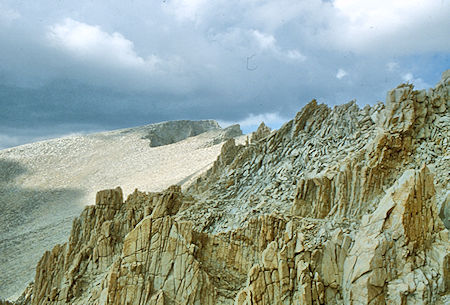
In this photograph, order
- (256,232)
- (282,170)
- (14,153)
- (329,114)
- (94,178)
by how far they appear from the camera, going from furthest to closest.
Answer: (14,153) → (94,178) → (329,114) → (282,170) → (256,232)

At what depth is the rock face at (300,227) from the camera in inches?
548

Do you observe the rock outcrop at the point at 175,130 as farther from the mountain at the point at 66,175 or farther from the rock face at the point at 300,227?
the rock face at the point at 300,227

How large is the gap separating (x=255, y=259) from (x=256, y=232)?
1.28 meters

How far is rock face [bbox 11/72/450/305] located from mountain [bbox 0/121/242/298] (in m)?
13.6

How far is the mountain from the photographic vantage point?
3797cm

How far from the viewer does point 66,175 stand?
5681 centimetres

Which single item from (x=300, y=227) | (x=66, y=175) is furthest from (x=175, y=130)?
(x=300, y=227)

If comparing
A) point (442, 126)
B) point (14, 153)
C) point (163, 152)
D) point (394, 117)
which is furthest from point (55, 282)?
point (14, 153)

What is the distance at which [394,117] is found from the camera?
18750 mm

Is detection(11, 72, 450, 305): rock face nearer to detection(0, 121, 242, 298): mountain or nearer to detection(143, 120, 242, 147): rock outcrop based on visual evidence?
detection(0, 121, 242, 298): mountain

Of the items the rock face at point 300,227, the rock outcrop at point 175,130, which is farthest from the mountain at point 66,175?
the rock face at point 300,227

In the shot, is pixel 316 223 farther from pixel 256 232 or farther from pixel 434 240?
pixel 434 240

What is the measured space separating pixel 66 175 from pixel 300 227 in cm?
4847

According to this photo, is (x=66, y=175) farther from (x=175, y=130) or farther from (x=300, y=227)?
(x=300, y=227)
